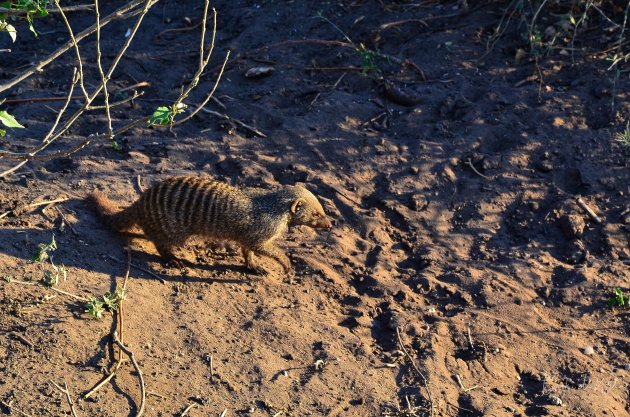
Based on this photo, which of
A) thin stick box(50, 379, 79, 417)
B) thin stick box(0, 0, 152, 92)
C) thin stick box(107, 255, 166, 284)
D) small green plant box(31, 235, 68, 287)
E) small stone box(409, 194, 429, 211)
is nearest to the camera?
thin stick box(0, 0, 152, 92)

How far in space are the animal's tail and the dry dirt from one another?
7cm

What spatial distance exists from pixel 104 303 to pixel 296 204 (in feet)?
4.81

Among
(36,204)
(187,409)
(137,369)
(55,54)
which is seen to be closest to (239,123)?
(36,204)

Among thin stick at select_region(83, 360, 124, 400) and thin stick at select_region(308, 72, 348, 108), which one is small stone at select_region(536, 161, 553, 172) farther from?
thin stick at select_region(83, 360, 124, 400)

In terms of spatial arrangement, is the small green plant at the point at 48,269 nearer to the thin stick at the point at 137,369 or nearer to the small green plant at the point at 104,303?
the small green plant at the point at 104,303

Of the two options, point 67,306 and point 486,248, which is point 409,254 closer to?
point 486,248

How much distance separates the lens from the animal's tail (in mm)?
4828

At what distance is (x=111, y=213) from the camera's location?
16.1 ft

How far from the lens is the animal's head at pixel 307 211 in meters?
5.06

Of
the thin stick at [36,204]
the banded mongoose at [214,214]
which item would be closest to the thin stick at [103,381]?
the banded mongoose at [214,214]

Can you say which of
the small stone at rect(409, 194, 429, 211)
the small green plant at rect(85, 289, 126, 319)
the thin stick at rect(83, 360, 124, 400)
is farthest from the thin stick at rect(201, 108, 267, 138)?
the thin stick at rect(83, 360, 124, 400)

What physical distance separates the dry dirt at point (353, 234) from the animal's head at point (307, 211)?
17cm

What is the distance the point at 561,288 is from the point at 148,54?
417cm

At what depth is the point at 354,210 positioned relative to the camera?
17.9 feet
